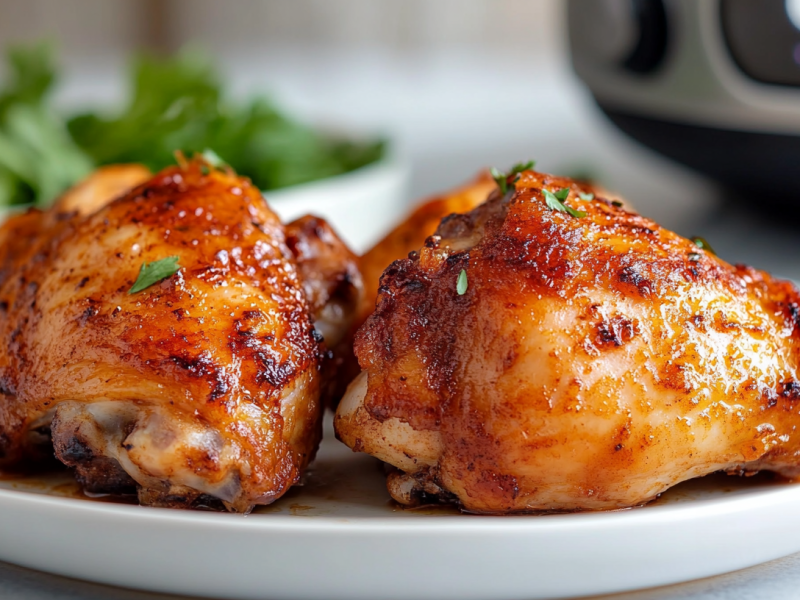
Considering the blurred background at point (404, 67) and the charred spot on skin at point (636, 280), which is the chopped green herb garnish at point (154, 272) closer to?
the charred spot on skin at point (636, 280)

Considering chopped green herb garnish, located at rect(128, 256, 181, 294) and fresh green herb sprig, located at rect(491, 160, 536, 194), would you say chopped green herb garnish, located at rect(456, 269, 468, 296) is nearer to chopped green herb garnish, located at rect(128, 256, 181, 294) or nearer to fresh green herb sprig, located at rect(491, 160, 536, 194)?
fresh green herb sprig, located at rect(491, 160, 536, 194)

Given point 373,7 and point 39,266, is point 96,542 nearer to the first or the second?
point 39,266

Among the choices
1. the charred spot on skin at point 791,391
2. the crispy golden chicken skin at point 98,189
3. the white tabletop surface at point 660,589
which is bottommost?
the white tabletop surface at point 660,589

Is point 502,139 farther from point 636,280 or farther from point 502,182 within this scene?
point 636,280

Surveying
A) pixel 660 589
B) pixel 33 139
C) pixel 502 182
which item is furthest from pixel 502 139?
pixel 660 589

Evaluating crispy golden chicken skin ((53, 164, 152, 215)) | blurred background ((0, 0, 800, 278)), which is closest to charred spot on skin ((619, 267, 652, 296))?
crispy golden chicken skin ((53, 164, 152, 215))

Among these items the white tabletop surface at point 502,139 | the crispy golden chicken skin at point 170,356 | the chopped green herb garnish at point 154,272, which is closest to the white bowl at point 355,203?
the white tabletop surface at point 502,139
